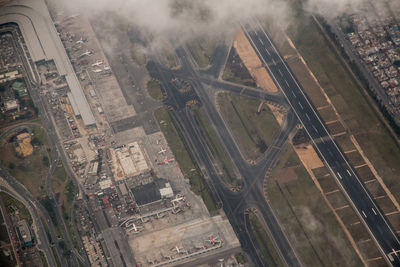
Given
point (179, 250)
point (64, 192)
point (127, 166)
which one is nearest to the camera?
point (179, 250)

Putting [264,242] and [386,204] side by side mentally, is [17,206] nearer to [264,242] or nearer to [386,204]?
[264,242]

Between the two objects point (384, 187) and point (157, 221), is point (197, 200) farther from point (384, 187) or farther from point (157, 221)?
point (384, 187)

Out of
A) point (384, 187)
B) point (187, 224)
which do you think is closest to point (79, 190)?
point (187, 224)

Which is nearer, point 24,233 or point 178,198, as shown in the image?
point 24,233

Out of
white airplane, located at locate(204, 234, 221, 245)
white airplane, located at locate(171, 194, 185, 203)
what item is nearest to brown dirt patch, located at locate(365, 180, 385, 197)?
white airplane, located at locate(204, 234, 221, 245)

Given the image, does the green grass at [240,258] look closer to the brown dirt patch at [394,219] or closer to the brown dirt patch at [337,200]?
the brown dirt patch at [337,200]

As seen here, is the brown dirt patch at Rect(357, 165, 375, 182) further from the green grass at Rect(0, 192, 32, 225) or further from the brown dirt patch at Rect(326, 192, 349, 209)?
the green grass at Rect(0, 192, 32, 225)

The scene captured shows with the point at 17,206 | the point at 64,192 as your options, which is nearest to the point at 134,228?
the point at 64,192
